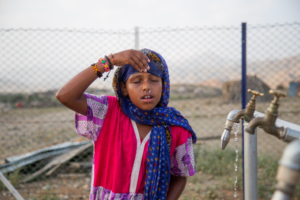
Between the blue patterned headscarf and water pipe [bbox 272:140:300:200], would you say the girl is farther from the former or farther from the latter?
water pipe [bbox 272:140:300:200]

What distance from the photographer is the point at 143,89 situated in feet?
4.73

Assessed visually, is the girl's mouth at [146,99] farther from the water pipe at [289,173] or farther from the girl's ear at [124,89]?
the water pipe at [289,173]

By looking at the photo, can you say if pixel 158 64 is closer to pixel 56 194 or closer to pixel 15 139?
pixel 56 194

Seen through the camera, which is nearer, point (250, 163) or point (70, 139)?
point (250, 163)

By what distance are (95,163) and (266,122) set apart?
1028 mm

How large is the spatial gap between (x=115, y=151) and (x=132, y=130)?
0.16 metres

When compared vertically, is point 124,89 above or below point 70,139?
above

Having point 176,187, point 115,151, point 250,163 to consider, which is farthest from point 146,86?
point 250,163

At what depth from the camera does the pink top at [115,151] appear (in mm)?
1433

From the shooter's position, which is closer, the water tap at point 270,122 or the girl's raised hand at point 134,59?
the water tap at point 270,122

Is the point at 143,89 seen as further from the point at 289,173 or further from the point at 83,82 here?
the point at 289,173

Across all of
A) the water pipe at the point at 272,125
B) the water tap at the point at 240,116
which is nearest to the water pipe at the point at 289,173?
the water pipe at the point at 272,125

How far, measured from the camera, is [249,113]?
4.00 feet

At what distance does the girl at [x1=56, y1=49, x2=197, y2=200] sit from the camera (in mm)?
1414
